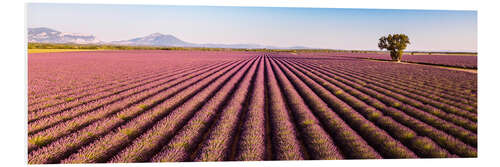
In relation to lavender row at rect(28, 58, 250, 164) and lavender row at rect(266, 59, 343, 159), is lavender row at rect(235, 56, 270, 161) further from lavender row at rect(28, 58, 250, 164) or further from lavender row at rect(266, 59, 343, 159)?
lavender row at rect(28, 58, 250, 164)

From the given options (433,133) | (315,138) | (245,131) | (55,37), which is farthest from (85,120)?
(433,133)

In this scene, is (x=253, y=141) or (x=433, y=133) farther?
(x=433, y=133)

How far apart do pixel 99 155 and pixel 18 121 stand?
6.65 feet

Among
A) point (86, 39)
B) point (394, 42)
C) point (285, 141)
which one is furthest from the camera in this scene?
point (394, 42)

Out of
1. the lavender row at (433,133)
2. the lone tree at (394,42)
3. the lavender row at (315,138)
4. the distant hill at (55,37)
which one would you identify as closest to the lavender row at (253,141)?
the lavender row at (315,138)

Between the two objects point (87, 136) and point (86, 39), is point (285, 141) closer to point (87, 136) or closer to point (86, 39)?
point (87, 136)

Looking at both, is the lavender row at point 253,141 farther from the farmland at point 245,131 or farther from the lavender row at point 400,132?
the lavender row at point 400,132

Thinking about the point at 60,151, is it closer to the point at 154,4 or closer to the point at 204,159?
the point at 204,159

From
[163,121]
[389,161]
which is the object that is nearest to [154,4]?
[163,121]

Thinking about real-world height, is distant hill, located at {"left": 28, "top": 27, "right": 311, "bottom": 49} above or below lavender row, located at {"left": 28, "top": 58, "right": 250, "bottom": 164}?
above

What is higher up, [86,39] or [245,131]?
[86,39]

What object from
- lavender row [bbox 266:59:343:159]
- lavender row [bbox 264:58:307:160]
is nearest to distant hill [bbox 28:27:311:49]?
lavender row [bbox 264:58:307:160]

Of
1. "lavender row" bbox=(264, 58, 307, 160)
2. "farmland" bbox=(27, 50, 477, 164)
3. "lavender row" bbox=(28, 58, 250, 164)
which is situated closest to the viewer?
"lavender row" bbox=(28, 58, 250, 164)
